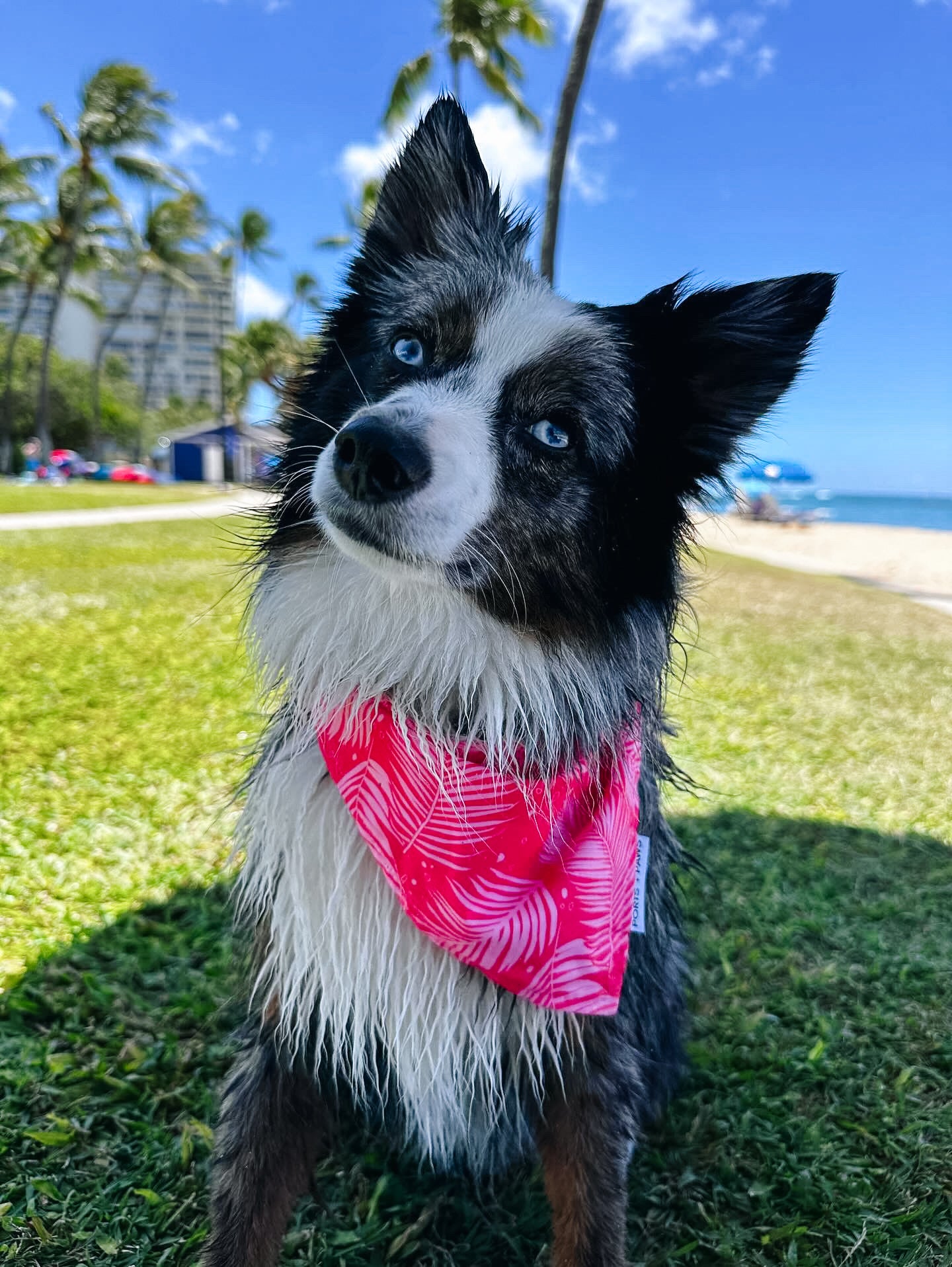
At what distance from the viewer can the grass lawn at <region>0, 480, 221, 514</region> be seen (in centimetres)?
1748

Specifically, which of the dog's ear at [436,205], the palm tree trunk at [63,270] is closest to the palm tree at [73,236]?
the palm tree trunk at [63,270]

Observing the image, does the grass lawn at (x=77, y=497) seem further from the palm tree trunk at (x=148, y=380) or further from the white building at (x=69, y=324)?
the white building at (x=69, y=324)

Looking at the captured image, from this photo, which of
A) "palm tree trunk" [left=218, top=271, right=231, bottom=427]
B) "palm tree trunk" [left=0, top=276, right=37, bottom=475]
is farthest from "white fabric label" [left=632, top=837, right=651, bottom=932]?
"palm tree trunk" [left=218, top=271, right=231, bottom=427]

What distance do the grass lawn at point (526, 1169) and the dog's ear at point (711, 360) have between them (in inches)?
24.2

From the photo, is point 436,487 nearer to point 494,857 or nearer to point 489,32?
point 494,857

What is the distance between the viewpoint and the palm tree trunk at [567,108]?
23.6ft

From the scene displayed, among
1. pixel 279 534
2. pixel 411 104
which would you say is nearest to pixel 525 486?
pixel 279 534

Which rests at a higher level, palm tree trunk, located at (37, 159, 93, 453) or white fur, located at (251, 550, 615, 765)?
palm tree trunk, located at (37, 159, 93, 453)

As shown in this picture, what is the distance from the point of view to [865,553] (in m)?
22.0

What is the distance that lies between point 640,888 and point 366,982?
0.63 meters

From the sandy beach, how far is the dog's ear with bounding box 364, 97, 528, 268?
5.92 metres

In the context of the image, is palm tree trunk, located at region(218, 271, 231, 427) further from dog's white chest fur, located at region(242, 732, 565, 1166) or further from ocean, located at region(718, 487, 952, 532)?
Answer: dog's white chest fur, located at region(242, 732, 565, 1166)

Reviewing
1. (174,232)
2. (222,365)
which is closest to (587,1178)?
(174,232)

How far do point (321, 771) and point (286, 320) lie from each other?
43.9m
